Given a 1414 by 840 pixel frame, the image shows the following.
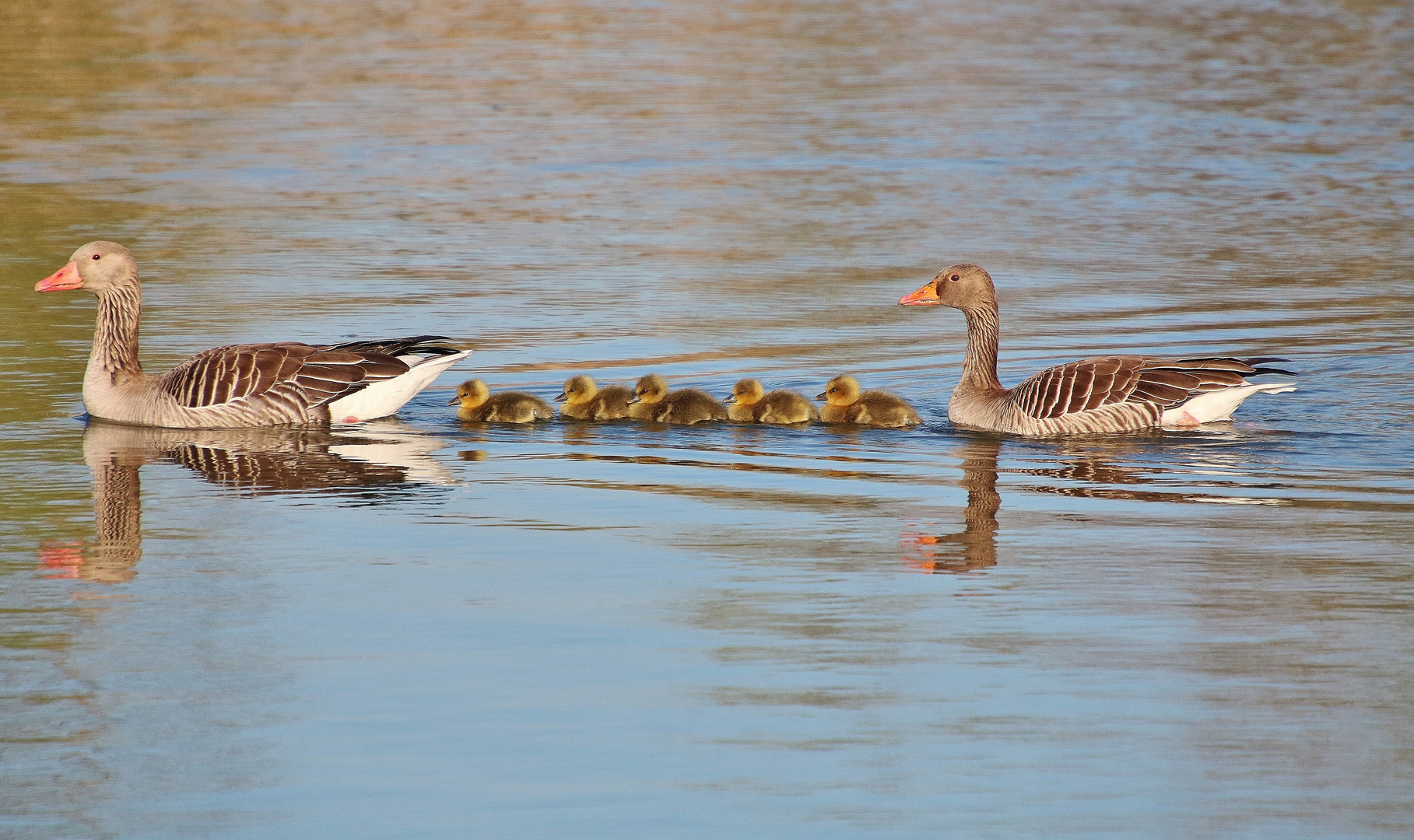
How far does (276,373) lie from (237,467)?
121 cm

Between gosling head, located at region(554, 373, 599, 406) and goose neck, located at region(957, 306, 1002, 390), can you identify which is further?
goose neck, located at region(957, 306, 1002, 390)

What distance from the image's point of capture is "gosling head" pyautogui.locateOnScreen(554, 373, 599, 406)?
1238cm

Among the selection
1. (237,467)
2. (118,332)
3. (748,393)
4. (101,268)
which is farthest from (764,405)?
(101,268)

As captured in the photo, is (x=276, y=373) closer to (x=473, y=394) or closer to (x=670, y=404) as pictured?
(x=473, y=394)

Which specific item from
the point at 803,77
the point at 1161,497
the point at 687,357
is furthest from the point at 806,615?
the point at 803,77

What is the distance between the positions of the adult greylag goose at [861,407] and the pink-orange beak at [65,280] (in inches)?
206

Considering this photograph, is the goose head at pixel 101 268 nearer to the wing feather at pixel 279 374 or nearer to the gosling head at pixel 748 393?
the wing feather at pixel 279 374

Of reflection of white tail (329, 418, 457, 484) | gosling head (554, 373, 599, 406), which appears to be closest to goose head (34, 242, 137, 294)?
reflection of white tail (329, 418, 457, 484)

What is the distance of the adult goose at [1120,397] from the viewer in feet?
39.3

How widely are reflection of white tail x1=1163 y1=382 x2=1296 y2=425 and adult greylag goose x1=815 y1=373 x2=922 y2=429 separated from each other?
172 centimetres

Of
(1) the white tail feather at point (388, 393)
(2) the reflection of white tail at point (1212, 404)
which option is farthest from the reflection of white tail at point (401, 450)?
(2) the reflection of white tail at point (1212, 404)

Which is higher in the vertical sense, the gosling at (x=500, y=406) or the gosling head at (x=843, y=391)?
the gosling head at (x=843, y=391)

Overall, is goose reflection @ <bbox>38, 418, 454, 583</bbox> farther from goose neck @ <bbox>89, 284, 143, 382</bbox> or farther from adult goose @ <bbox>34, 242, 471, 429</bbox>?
goose neck @ <bbox>89, 284, 143, 382</bbox>

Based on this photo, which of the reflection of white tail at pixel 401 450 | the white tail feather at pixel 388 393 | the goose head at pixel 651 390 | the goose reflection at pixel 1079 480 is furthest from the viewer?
the white tail feather at pixel 388 393
